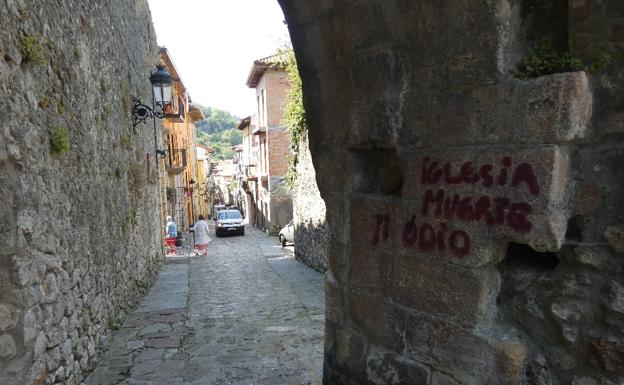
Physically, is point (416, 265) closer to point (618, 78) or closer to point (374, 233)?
point (374, 233)

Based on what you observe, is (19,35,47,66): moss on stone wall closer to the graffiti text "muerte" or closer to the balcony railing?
the graffiti text "muerte"

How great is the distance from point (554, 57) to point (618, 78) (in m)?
0.22

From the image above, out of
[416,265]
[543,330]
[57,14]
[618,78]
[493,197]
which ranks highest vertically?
[57,14]

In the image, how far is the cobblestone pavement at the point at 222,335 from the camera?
185 inches

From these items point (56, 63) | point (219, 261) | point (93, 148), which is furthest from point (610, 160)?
point (219, 261)

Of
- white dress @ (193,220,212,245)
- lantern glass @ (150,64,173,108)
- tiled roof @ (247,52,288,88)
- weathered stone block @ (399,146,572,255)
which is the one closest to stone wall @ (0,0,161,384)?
lantern glass @ (150,64,173,108)

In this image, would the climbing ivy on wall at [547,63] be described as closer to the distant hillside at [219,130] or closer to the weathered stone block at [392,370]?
the weathered stone block at [392,370]

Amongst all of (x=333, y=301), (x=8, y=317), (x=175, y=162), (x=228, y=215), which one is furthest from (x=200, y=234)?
(x=333, y=301)

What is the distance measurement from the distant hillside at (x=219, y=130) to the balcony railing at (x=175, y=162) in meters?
83.7

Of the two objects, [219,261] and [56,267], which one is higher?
[56,267]

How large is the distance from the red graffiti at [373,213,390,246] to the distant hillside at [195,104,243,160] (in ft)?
345

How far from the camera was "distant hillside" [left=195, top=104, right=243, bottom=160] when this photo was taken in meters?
111

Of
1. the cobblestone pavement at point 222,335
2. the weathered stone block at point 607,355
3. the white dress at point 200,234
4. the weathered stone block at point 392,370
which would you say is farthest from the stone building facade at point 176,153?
the weathered stone block at point 607,355

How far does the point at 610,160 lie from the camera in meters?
1.72
